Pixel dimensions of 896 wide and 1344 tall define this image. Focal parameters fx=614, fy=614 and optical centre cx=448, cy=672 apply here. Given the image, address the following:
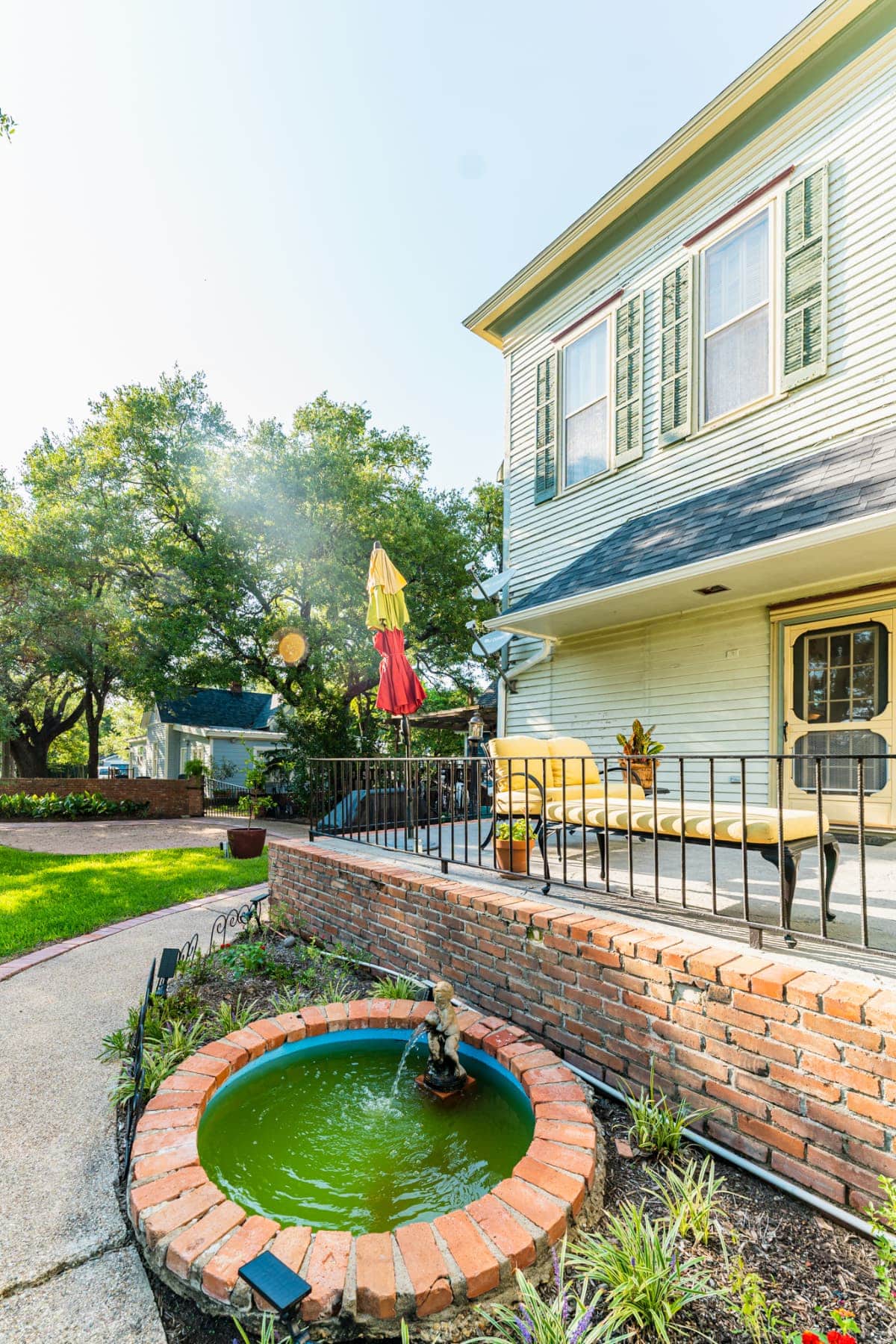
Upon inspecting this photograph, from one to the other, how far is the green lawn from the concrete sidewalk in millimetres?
A: 1255

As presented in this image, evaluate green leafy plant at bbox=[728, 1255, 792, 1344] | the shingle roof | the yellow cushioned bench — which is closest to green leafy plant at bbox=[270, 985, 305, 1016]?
the yellow cushioned bench

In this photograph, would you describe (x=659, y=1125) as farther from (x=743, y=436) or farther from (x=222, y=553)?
(x=222, y=553)

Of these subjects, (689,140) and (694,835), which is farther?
(689,140)

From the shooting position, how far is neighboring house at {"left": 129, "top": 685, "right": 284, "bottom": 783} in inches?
830

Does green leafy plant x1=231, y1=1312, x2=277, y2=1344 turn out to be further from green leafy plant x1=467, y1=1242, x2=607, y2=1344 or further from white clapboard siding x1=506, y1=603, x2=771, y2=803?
white clapboard siding x1=506, y1=603, x2=771, y2=803

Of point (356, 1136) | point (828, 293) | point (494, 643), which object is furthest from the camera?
point (494, 643)

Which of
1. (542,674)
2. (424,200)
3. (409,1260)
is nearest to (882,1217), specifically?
(409,1260)

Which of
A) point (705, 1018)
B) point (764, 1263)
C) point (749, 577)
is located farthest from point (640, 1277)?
point (749, 577)

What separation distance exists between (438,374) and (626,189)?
8873mm

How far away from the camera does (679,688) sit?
6.32 m

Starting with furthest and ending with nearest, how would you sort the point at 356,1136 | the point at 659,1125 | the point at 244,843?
the point at 244,843 < the point at 356,1136 < the point at 659,1125

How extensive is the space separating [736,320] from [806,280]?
0.67 metres

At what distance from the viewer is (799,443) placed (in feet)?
18.1

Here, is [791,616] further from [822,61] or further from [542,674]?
[822,61]
